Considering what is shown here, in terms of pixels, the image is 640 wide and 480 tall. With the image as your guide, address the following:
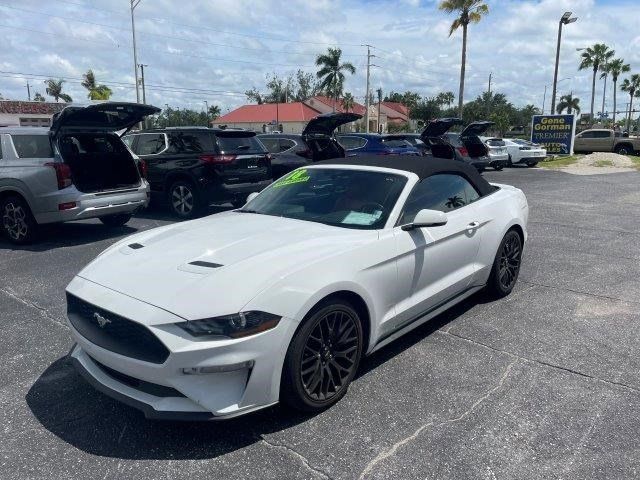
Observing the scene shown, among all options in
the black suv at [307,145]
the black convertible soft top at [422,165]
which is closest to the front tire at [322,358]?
the black convertible soft top at [422,165]

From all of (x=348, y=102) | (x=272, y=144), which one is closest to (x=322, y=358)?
(x=272, y=144)

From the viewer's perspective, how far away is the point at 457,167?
15.3 ft

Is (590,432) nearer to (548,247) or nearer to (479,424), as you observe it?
(479,424)

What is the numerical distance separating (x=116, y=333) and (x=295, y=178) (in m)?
2.27

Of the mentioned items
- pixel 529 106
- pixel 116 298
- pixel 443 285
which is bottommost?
pixel 443 285

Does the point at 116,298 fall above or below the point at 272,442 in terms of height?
above

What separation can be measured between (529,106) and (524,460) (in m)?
119

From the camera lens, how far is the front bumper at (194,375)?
252 centimetres

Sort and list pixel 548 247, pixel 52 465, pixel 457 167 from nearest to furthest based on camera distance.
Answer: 1. pixel 52 465
2. pixel 457 167
3. pixel 548 247

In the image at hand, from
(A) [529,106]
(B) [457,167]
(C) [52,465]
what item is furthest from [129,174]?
(A) [529,106]

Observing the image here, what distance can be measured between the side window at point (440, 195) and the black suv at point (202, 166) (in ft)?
18.3

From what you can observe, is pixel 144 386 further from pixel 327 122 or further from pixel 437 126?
pixel 327 122

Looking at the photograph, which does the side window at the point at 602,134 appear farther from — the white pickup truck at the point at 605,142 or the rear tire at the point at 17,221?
the rear tire at the point at 17,221

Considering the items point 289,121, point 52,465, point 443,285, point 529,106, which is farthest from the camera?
point 529,106
